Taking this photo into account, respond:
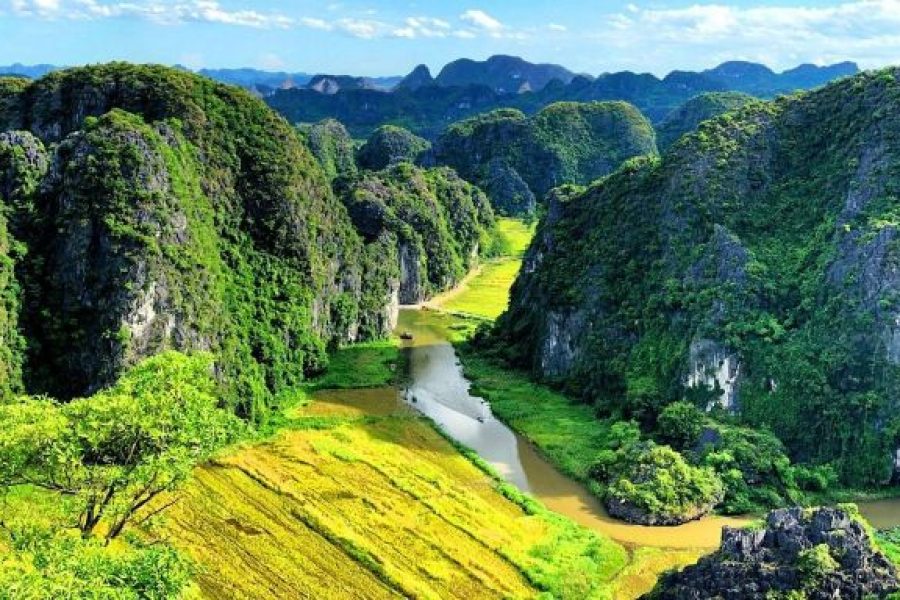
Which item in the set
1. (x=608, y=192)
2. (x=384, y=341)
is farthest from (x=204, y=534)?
(x=608, y=192)

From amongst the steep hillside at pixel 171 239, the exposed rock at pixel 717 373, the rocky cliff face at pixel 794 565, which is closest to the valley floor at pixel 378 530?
the rocky cliff face at pixel 794 565

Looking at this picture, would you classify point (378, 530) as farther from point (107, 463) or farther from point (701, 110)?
point (701, 110)

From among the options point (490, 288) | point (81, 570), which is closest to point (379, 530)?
point (81, 570)

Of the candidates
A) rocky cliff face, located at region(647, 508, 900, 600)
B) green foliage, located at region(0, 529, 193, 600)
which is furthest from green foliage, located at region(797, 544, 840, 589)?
green foliage, located at region(0, 529, 193, 600)

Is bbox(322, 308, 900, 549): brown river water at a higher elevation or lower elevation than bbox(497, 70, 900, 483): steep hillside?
lower

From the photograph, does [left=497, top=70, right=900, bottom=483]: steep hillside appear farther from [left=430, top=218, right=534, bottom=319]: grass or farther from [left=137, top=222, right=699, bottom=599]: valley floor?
[left=430, top=218, right=534, bottom=319]: grass

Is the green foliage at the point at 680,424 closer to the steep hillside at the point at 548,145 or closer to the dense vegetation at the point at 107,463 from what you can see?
the dense vegetation at the point at 107,463
